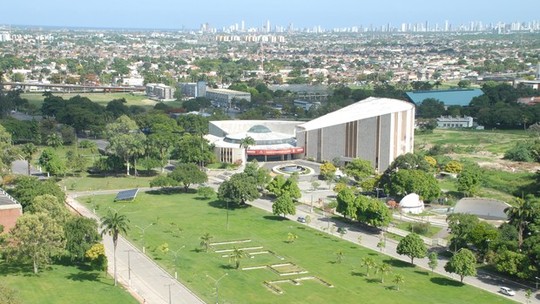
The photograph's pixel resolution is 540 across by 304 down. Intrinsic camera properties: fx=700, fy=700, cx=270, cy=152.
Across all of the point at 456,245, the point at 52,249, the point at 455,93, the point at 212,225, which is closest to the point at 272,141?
the point at 212,225

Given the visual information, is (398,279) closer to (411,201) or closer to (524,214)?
(524,214)

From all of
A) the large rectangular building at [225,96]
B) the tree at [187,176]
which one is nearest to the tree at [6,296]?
the tree at [187,176]

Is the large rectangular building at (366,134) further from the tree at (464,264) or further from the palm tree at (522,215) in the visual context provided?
the tree at (464,264)

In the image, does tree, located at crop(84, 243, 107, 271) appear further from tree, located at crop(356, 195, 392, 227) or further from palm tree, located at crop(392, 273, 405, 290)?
tree, located at crop(356, 195, 392, 227)

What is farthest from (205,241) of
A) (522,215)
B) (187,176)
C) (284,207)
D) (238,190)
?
(522,215)

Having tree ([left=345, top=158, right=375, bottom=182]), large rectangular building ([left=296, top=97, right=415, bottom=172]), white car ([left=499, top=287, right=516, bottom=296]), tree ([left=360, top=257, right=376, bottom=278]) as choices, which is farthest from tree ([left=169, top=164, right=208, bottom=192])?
white car ([left=499, top=287, right=516, bottom=296])
